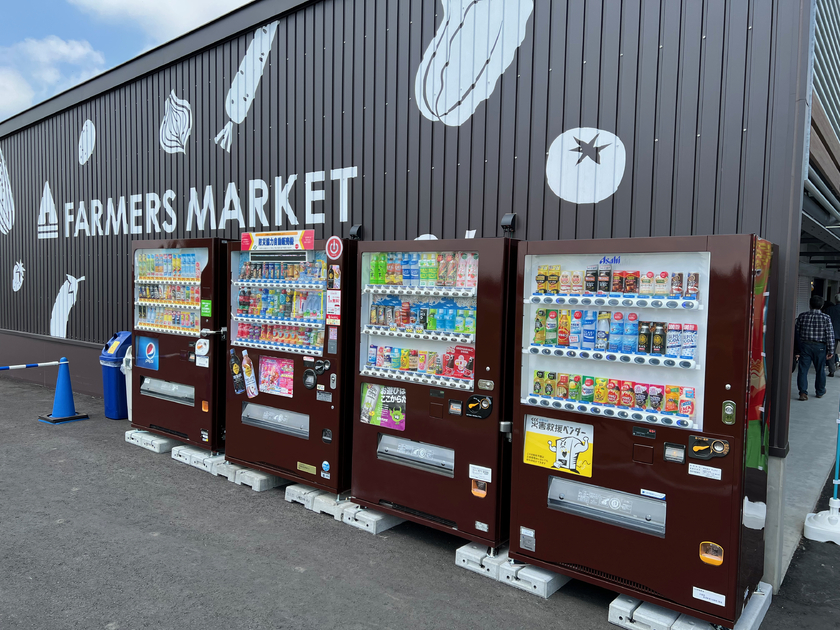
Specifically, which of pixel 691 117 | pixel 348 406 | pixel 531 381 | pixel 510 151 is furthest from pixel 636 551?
pixel 510 151

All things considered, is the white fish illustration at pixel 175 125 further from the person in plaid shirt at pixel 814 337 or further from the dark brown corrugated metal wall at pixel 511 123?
the person in plaid shirt at pixel 814 337

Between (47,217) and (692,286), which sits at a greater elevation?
(47,217)

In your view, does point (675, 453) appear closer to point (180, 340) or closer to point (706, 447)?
point (706, 447)

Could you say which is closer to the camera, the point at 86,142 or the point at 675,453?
the point at 675,453

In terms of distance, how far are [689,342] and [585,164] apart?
6.01 feet

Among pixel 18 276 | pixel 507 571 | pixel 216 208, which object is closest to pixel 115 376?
pixel 216 208

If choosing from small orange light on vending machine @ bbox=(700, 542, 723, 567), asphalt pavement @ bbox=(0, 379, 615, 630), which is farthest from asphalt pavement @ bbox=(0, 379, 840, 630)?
small orange light on vending machine @ bbox=(700, 542, 723, 567)

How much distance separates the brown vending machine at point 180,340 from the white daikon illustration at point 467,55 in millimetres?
2566

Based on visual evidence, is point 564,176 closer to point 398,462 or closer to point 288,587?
point 398,462

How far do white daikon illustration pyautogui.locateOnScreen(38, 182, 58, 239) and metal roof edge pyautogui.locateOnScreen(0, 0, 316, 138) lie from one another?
1.41 meters

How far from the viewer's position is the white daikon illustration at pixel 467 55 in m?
4.89

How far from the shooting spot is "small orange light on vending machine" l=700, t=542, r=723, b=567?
3.07 meters

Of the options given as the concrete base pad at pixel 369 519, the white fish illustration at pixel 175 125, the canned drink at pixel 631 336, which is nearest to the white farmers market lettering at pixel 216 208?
the white fish illustration at pixel 175 125

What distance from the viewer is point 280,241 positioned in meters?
5.15
